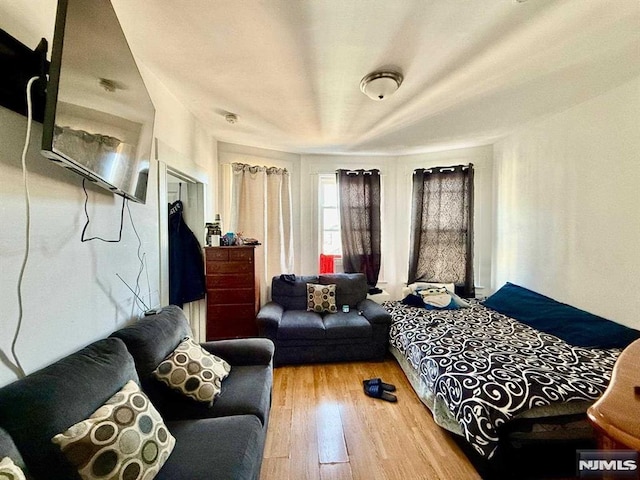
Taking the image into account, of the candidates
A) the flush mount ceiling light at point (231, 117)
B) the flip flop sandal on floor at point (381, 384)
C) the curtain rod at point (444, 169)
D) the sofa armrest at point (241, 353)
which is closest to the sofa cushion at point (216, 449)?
the sofa armrest at point (241, 353)

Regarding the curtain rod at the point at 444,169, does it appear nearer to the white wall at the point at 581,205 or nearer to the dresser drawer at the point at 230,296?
the white wall at the point at 581,205

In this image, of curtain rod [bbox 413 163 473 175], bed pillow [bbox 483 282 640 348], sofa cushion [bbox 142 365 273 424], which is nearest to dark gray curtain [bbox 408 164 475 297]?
curtain rod [bbox 413 163 473 175]

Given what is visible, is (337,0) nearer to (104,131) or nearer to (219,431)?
(104,131)

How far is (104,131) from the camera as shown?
1.26 metres

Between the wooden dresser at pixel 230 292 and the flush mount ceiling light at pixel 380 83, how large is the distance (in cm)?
185

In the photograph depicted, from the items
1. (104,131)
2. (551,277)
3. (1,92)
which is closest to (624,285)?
(551,277)

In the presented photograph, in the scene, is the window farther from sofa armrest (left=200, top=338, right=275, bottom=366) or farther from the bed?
sofa armrest (left=200, top=338, right=275, bottom=366)

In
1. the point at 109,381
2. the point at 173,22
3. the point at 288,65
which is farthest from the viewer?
the point at 288,65

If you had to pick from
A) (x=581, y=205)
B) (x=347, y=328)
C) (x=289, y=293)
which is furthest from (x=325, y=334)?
(x=581, y=205)

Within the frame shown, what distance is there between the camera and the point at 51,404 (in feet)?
3.27

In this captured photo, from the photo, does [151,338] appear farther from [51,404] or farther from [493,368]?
[493,368]

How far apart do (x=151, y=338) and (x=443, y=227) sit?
367 cm

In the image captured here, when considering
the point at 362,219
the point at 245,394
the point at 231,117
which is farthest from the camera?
the point at 362,219

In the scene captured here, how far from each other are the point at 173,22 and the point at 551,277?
12.1 ft
